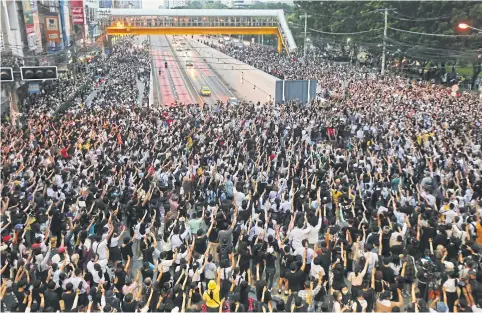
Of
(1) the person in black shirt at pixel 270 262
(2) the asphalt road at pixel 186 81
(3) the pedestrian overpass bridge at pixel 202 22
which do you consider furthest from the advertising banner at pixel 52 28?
(1) the person in black shirt at pixel 270 262

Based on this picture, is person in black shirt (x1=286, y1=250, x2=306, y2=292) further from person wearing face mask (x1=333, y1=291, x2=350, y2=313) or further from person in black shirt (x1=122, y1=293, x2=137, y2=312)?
person in black shirt (x1=122, y1=293, x2=137, y2=312)

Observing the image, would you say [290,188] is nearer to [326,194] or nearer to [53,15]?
[326,194]

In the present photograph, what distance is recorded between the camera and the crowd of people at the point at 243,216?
7.26 m

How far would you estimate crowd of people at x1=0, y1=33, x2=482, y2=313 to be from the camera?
23.8ft

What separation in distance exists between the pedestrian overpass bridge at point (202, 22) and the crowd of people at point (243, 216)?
120ft

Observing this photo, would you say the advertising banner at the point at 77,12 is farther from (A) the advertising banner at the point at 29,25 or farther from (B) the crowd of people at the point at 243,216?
(B) the crowd of people at the point at 243,216

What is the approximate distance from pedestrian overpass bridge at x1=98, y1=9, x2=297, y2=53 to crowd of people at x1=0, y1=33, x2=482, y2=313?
3651 centimetres

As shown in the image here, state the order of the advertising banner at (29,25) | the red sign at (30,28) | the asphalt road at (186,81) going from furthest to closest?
the asphalt road at (186,81), the red sign at (30,28), the advertising banner at (29,25)

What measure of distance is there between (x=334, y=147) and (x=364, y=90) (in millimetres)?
11821

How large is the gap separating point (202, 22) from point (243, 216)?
4975cm

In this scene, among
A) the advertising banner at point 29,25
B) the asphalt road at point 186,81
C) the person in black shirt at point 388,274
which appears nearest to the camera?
the person in black shirt at point 388,274

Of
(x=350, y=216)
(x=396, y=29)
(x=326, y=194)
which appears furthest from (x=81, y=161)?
(x=396, y=29)

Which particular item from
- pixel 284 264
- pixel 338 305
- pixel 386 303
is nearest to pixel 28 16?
pixel 284 264

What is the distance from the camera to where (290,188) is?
483 inches
